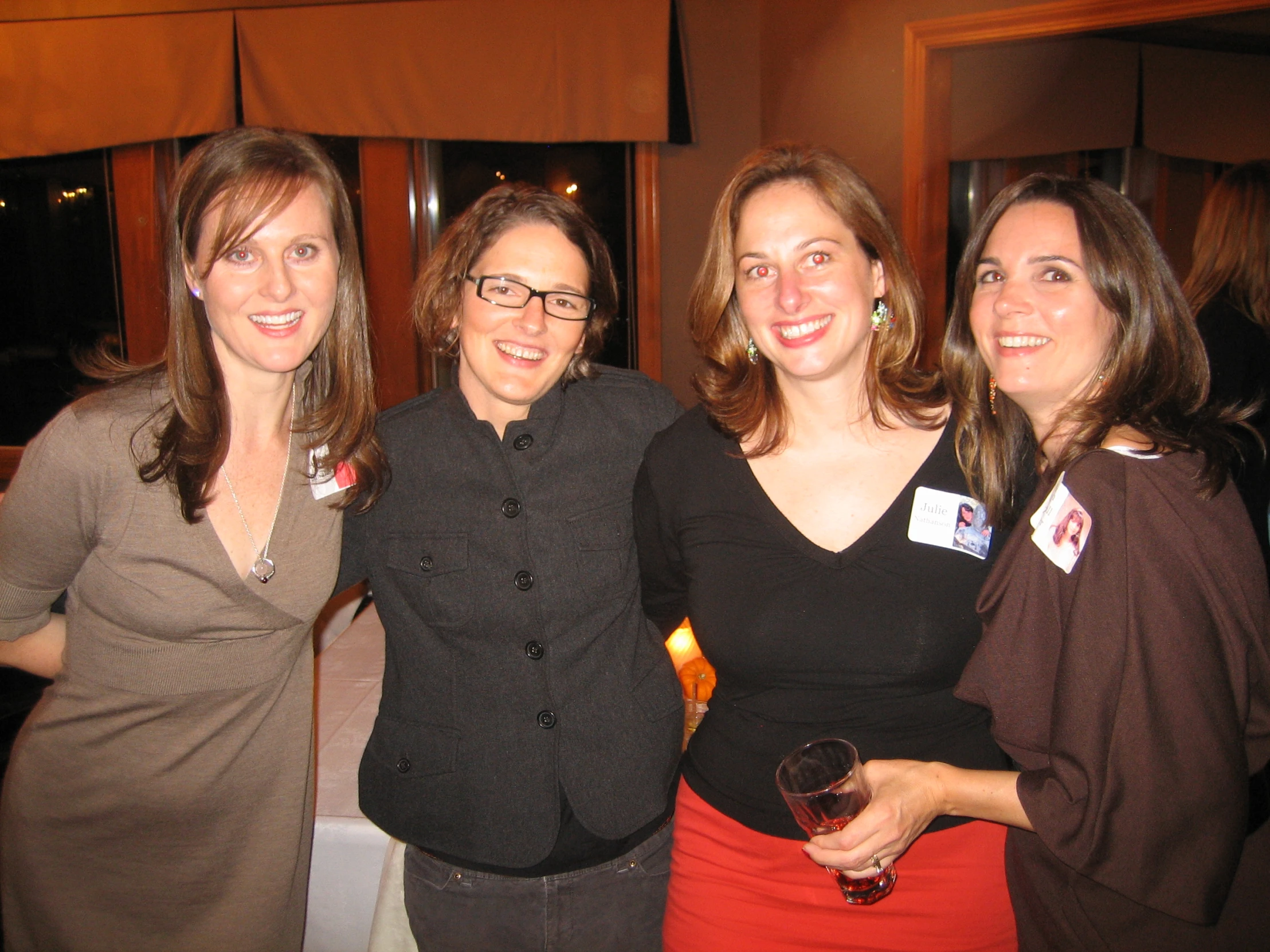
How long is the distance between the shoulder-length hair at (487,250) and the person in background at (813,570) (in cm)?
23

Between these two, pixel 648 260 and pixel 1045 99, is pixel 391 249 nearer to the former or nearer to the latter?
pixel 648 260

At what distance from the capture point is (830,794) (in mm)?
1147

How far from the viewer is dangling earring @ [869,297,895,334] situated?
5.25 ft

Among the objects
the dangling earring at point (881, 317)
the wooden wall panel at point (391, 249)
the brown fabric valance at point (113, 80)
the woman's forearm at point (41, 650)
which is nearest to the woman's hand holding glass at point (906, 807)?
the dangling earring at point (881, 317)

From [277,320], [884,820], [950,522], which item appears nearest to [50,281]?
[277,320]

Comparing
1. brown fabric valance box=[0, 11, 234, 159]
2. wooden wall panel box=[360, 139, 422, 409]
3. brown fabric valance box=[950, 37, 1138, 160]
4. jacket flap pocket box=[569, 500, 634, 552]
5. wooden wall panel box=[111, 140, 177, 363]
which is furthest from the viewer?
brown fabric valance box=[950, 37, 1138, 160]

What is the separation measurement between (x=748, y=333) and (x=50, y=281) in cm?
588

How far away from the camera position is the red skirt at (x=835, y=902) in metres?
1.36

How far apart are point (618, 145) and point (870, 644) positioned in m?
4.25

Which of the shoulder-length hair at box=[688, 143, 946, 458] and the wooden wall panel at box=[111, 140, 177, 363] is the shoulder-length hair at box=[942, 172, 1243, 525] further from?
the wooden wall panel at box=[111, 140, 177, 363]

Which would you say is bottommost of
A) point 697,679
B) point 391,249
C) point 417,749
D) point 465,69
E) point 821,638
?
point 697,679

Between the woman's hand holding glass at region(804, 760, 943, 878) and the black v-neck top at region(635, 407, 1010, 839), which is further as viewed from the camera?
the black v-neck top at region(635, 407, 1010, 839)

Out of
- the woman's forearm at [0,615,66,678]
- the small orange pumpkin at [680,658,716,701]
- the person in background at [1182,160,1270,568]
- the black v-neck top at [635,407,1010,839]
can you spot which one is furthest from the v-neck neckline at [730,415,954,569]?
the person in background at [1182,160,1270,568]

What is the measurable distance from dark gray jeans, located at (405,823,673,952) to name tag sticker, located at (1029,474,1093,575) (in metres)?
0.93
